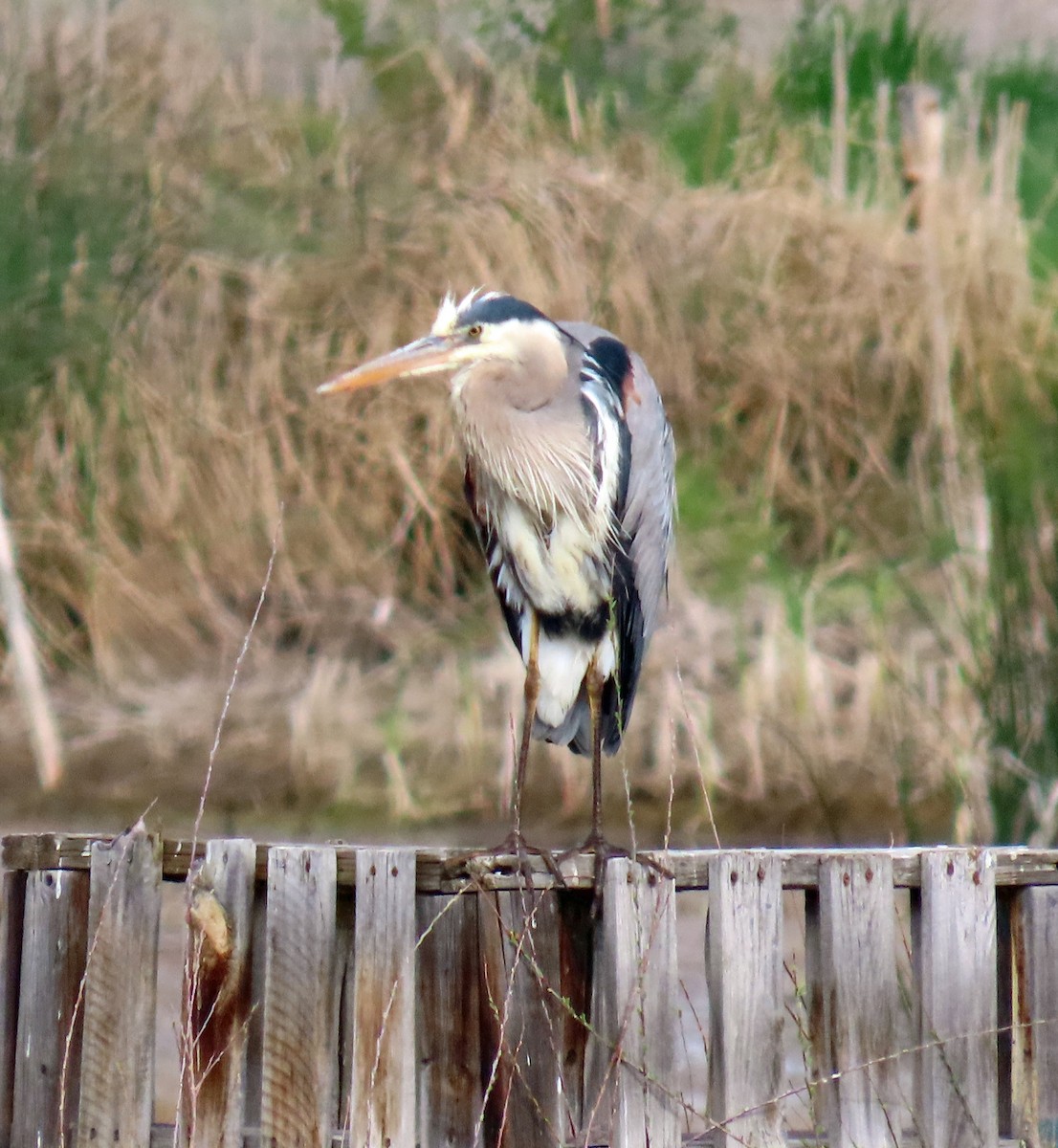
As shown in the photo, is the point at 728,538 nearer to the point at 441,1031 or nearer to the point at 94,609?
the point at 94,609

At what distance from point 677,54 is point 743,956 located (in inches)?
285

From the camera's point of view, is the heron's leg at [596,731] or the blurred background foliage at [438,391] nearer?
the heron's leg at [596,731]

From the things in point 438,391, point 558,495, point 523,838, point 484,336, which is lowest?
point 523,838

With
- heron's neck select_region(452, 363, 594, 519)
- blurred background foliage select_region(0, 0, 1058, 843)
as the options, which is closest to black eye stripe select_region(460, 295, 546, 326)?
heron's neck select_region(452, 363, 594, 519)

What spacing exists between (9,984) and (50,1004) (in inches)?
4.2

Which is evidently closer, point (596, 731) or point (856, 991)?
point (856, 991)

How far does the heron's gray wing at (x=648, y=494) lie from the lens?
4156 mm

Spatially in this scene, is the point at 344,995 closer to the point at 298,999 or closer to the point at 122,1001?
the point at 298,999

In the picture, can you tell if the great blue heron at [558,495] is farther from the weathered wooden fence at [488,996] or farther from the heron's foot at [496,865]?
the weathered wooden fence at [488,996]

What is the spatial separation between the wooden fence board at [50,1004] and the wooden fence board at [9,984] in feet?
0.12

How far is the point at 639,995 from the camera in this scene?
2.88m

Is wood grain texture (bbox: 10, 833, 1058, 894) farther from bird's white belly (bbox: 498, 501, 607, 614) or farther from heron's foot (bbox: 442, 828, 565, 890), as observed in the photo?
bird's white belly (bbox: 498, 501, 607, 614)

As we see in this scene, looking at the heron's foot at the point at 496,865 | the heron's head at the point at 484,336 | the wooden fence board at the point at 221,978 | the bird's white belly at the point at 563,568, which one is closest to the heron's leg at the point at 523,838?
the heron's foot at the point at 496,865

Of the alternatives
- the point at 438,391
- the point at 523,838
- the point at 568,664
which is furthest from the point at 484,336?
the point at 438,391
